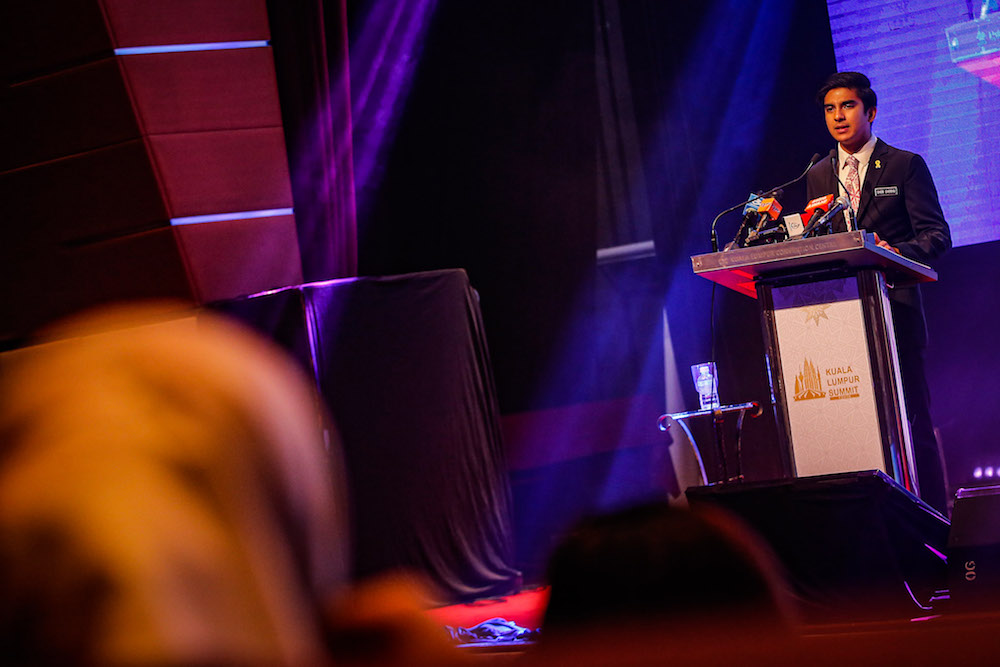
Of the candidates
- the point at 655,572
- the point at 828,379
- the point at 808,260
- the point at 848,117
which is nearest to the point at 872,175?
the point at 848,117

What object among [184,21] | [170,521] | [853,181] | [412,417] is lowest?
[412,417]

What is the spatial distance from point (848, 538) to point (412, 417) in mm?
2218

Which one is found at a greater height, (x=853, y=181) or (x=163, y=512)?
(x=853, y=181)

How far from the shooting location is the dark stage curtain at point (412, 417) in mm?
4156

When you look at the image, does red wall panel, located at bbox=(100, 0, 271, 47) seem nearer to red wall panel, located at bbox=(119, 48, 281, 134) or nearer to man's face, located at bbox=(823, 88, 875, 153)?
red wall panel, located at bbox=(119, 48, 281, 134)

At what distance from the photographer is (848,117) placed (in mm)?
3383

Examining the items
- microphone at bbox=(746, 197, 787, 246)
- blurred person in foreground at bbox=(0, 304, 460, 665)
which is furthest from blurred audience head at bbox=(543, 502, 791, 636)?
microphone at bbox=(746, 197, 787, 246)

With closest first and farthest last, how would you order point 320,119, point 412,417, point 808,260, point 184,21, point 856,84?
point 808,260, point 856,84, point 412,417, point 184,21, point 320,119

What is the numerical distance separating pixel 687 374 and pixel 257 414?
4451 millimetres

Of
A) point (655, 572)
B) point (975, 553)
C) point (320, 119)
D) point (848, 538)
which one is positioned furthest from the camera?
point (320, 119)

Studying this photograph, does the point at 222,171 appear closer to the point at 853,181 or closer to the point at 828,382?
the point at 853,181

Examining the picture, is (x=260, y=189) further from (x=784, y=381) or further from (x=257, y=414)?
(x=257, y=414)

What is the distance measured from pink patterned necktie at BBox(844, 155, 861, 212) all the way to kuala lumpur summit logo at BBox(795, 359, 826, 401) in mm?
904

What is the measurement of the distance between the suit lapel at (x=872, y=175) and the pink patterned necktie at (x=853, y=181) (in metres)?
0.02
